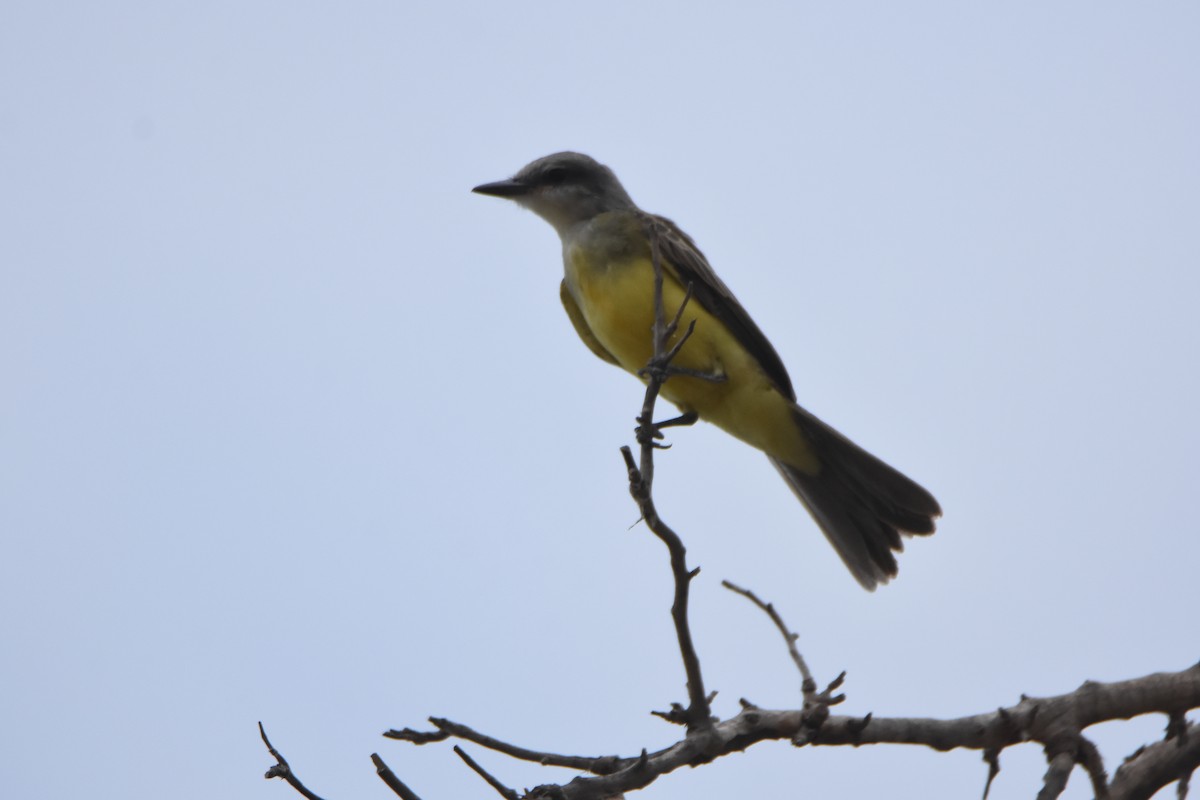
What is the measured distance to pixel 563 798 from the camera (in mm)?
3258

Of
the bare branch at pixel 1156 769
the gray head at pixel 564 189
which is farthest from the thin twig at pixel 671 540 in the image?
the gray head at pixel 564 189

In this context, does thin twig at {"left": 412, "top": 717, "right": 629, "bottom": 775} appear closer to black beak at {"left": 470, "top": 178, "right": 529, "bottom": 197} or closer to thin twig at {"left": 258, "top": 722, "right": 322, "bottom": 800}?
thin twig at {"left": 258, "top": 722, "right": 322, "bottom": 800}

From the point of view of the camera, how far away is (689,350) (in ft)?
19.7

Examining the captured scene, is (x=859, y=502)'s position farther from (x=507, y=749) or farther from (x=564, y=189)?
(x=507, y=749)

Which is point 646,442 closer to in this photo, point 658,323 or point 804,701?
point 658,323

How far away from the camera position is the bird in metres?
6.06

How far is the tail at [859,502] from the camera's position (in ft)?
21.6

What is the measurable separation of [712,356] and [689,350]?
0.17 meters

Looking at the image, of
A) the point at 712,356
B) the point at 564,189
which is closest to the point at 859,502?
the point at 712,356

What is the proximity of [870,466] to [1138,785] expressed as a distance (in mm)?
3189

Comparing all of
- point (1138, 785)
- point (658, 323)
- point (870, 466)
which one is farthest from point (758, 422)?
point (1138, 785)

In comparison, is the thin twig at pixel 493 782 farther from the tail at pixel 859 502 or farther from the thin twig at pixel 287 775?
the tail at pixel 859 502

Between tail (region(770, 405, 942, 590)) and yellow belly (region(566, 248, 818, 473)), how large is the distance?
0.59 feet

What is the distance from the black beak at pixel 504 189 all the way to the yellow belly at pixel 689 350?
0.86 m
